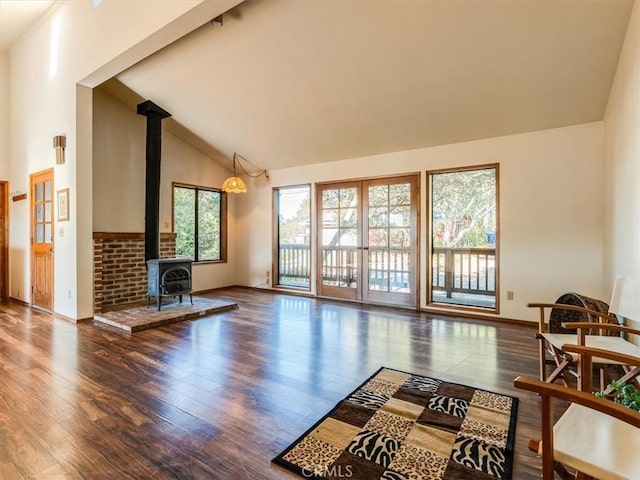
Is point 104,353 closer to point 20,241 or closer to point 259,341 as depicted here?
point 259,341

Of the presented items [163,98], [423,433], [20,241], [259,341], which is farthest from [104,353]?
[20,241]

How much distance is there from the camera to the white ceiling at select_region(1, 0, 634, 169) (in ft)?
10.1

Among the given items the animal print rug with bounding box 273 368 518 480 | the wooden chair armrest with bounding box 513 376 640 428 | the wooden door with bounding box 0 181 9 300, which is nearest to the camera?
the wooden chair armrest with bounding box 513 376 640 428

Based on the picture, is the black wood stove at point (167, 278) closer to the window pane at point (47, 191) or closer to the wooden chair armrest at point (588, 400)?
the window pane at point (47, 191)

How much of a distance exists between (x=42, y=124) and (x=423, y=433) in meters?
6.51

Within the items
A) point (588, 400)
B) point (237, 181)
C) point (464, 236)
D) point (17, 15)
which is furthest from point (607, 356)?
point (17, 15)

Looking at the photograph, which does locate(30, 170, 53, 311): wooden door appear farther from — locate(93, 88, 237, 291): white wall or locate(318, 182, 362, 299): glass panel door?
locate(318, 182, 362, 299): glass panel door

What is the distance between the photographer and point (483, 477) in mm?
1620

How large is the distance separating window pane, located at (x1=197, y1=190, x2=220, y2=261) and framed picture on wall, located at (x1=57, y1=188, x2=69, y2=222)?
2362mm

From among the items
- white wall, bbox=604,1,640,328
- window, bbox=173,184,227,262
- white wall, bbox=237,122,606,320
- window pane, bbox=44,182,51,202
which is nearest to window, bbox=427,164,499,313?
white wall, bbox=237,122,606,320

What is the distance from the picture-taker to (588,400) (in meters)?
1.10

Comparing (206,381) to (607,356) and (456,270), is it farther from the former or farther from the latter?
(456,270)

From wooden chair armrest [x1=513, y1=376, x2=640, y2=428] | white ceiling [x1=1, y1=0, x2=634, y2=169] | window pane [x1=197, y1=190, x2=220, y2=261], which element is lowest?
wooden chair armrest [x1=513, y1=376, x2=640, y2=428]

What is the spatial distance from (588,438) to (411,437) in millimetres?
919
